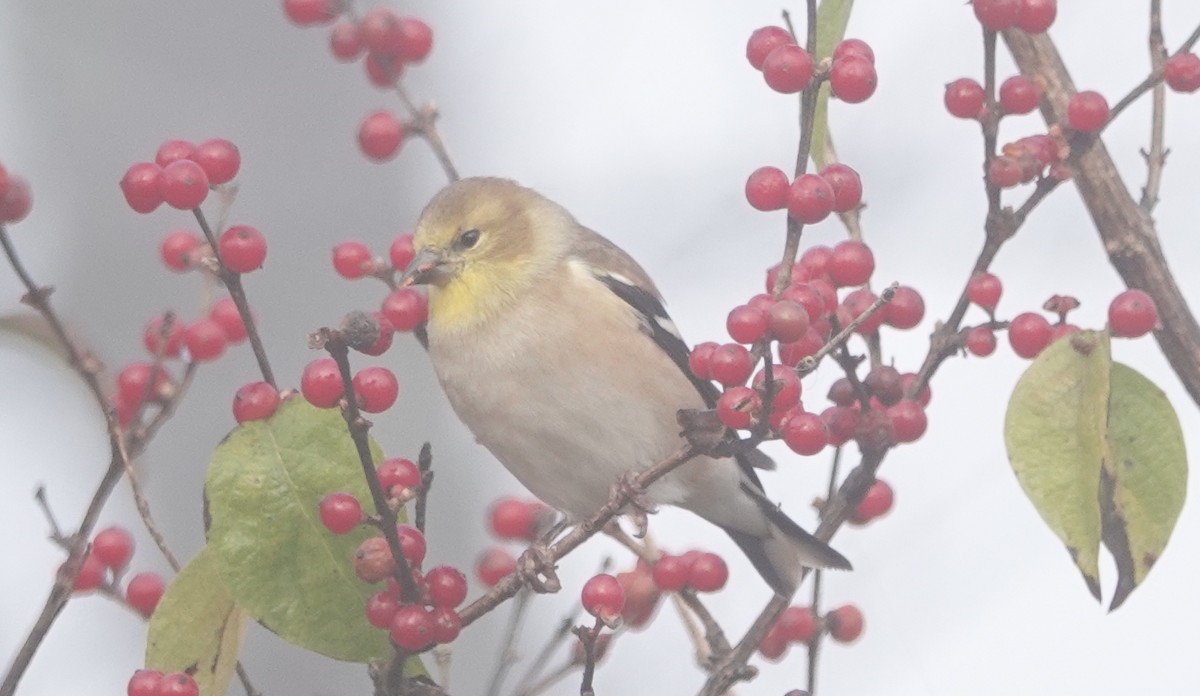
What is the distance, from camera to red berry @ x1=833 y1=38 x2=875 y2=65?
189cm

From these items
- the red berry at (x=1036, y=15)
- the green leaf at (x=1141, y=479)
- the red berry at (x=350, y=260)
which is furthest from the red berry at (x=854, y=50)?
the red berry at (x=350, y=260)

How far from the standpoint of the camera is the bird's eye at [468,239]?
2838 millimetres

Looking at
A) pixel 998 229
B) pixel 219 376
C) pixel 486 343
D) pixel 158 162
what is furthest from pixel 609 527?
pixel 219 376

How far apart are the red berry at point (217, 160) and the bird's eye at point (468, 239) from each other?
3.46 feet

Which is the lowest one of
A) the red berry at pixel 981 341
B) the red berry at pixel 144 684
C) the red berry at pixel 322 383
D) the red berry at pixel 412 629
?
the red berry at pixel 144 684

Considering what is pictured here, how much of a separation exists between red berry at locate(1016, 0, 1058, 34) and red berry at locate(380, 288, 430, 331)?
86 cm

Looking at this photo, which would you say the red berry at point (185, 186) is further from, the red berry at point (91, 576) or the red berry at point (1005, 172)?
the red berry at point (1005, 172)

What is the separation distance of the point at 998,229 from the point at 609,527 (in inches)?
28.9

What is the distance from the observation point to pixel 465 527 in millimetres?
5430

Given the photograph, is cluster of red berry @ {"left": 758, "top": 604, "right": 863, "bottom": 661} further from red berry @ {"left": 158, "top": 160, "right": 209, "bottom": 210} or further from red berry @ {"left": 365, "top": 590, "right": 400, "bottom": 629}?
red berry @ {"left": 158, "top": 160, "right": 209, "bottom": 210}

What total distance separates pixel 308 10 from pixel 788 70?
641 millimetres

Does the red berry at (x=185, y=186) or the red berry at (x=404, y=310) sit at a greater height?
the red berry at (x=185, y=186)

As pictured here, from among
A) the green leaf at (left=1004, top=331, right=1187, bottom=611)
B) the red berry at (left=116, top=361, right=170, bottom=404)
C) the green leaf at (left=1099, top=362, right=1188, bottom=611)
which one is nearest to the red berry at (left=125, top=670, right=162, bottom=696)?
the red berry at (left=116, top=361, right=170, bottom=404)

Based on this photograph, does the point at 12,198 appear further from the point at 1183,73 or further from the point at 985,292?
the point at 1183,73
